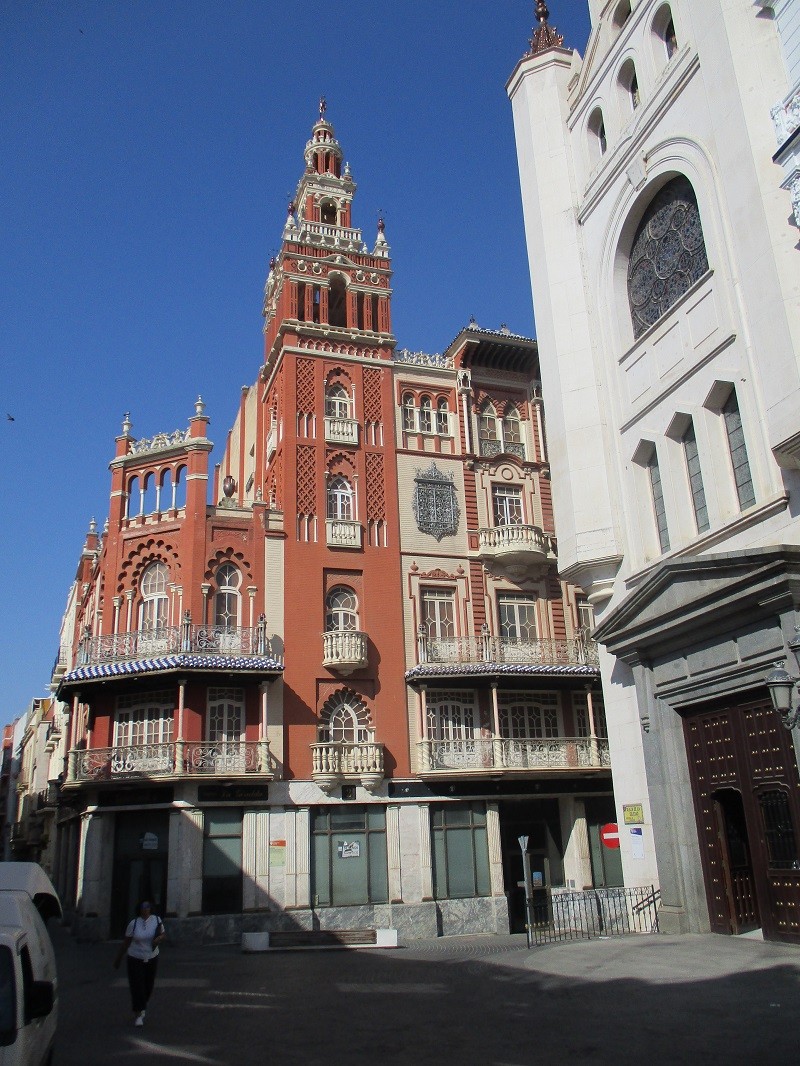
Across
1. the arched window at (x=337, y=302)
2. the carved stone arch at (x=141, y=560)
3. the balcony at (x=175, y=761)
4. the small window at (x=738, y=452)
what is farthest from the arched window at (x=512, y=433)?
the small window at (x=738, y=452)

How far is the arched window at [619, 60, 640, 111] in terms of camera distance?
70.0 feet

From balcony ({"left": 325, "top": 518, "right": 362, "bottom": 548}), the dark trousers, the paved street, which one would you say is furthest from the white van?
balcony ({"left": 325, "top": 518, "right": 362, "bottom": 548})

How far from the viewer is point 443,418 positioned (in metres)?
33.5

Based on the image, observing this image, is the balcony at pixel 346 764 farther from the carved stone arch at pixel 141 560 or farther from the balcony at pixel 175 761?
the carved stone arch at pixel 141 560

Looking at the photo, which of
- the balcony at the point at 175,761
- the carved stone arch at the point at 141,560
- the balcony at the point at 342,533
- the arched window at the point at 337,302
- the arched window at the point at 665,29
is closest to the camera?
the arched window at the point at 665,29

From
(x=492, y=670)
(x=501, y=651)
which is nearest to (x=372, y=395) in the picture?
(x=501, y=651)

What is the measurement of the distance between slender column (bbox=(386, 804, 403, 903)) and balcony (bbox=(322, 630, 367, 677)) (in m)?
4.32

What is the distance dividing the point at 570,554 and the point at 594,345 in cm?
500

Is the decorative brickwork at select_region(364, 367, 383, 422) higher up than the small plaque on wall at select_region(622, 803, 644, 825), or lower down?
higher up

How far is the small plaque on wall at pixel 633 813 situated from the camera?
19.0 m

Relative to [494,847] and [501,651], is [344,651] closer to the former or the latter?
[501,651]

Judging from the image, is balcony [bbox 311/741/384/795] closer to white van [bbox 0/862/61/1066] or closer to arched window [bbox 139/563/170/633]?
arched window [bbox 139/563/170/633]

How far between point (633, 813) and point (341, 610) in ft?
42.5

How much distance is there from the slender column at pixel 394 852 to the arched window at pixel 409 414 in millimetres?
12826
